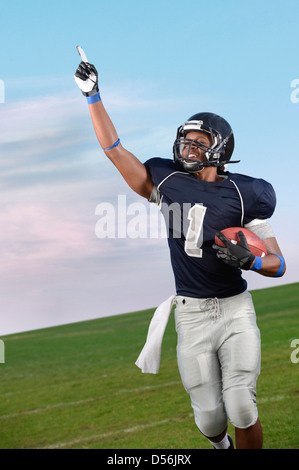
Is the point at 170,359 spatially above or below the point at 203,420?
below

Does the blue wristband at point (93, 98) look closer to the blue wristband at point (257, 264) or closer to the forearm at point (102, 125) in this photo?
the forearm at point (102, 125)

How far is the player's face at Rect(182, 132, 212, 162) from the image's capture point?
4641 millimetres

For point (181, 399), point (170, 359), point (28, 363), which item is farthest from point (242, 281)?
point (28, 363)

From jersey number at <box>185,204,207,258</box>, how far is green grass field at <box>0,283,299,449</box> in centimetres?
255

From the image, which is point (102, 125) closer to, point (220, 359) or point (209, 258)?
point (209, 258)

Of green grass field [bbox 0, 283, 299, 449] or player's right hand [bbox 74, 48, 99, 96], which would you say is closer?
player's right hand [bbox 74, 48, 99, 96]

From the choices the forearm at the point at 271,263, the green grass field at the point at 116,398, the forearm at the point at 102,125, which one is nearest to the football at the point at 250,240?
the forearm at the point at 271,263

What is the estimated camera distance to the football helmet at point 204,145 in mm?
4637

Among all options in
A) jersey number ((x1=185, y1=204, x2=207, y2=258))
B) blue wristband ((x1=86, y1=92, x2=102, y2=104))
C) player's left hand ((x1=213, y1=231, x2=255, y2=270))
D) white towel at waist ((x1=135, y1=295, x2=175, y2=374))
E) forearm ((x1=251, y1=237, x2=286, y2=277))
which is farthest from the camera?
white towel at waist ((x1=135, y1=295, x2=175, y2=374))

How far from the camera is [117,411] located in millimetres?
8586

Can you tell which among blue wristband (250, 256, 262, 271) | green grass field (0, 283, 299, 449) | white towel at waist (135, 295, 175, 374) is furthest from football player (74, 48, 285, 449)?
green grass field (0, 283, 299, 449)

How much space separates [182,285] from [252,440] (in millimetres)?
1183

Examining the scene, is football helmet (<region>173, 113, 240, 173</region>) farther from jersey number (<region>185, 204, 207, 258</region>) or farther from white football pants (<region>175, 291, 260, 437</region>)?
white football pants (<region>175, 291, 260, 437</region>)
